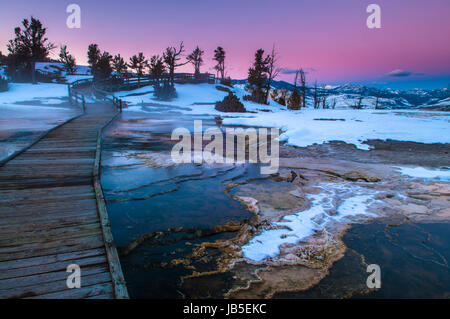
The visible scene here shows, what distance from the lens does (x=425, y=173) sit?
725 centimetres

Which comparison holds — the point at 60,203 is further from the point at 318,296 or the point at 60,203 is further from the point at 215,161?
the point at 215,161

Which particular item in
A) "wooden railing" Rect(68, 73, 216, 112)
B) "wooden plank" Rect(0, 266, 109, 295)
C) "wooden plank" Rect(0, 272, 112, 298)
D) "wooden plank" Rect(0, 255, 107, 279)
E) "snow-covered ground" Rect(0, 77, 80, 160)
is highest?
"wooden railing" Rect(68, 73, 216, 112)

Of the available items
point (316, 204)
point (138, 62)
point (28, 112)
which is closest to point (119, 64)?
point (138, 62)

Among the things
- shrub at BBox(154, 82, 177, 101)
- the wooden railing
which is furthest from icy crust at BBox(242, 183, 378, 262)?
the wooden railing

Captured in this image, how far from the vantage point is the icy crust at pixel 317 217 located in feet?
12.6

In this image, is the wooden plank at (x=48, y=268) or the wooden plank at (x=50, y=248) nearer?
the wooden plank at (x=48, y=268)

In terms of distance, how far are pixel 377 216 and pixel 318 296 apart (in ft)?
9.11

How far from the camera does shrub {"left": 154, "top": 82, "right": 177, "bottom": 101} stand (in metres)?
31.1

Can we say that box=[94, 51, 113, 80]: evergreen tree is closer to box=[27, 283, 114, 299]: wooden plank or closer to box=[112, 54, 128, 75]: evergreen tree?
box=[112, 54, 128, 75]: evergreen tree

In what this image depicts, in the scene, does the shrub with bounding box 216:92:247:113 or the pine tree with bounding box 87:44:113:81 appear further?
the pine tree with bounding box 87:44:113:81

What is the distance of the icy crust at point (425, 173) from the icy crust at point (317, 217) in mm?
2188

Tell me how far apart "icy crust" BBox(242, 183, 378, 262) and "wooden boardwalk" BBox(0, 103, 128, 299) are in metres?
1.93

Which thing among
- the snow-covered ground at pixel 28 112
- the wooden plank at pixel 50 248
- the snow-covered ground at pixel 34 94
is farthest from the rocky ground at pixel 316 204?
the snow-covered ground at pixel 34 94

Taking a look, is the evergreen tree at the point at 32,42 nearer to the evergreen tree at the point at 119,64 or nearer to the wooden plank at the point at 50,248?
the evergreen tree at the point at 119,64
